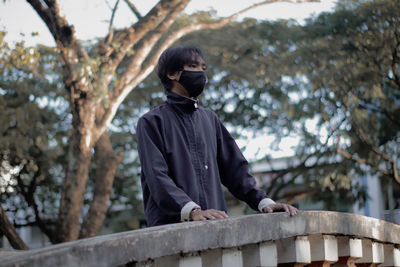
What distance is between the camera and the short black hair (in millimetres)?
3088

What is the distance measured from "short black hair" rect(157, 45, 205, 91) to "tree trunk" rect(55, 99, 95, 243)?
20.2ft

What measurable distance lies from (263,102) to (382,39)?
3.60 metres

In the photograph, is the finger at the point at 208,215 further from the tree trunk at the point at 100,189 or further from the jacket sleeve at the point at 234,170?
the tree trunk at the point at 100,189

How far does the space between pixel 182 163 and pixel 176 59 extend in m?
0.54

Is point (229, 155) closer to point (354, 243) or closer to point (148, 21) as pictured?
point (354, 243)

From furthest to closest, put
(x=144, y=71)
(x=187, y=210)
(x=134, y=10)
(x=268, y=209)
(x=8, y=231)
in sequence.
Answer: (x=134, y=10) → (x=144, y=71) → (x=8, y=231) → (x=268, y=209) → (x=187, y=210)

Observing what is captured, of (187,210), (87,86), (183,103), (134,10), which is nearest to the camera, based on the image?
(187,210)

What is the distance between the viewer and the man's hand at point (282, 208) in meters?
2.45

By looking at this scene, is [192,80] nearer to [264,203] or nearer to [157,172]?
[157,172]

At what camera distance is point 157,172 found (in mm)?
2775

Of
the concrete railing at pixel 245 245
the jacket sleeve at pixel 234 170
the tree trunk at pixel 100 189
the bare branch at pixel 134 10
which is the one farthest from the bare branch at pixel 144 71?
the concrete railing at pixel 245 245

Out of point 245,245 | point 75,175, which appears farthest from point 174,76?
point 75,175

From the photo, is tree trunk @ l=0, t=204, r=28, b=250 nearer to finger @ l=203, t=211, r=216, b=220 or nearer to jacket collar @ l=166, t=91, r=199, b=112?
jacket collar @ l=166, t=91, r=199, b=112

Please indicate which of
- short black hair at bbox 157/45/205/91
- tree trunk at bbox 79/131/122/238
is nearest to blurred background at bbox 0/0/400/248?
tree trunk at bbox 79/131/122/238
